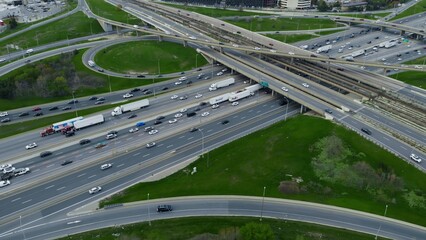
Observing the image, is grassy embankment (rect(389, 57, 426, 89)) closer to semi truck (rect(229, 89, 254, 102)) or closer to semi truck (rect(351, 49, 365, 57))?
semi truck (rect(351, 49, 365, 57))

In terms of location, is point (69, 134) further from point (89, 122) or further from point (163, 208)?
point (163, 208)

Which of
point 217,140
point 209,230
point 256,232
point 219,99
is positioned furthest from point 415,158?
point 219,99

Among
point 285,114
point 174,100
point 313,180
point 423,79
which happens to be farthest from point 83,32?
point 423,79

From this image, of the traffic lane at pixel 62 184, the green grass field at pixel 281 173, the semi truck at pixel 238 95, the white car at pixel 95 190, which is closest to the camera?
the green grass field at pixel 281 173

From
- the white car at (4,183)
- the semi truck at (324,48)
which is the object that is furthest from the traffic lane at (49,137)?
the semi truck at (324,48)

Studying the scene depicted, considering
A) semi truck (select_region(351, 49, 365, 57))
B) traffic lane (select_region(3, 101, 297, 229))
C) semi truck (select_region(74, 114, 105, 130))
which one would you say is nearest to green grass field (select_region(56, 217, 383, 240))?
traffic lane (select_region(3, 101, 297, 229))

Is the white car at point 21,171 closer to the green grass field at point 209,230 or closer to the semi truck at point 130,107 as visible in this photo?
the green grass field at point 209,230
